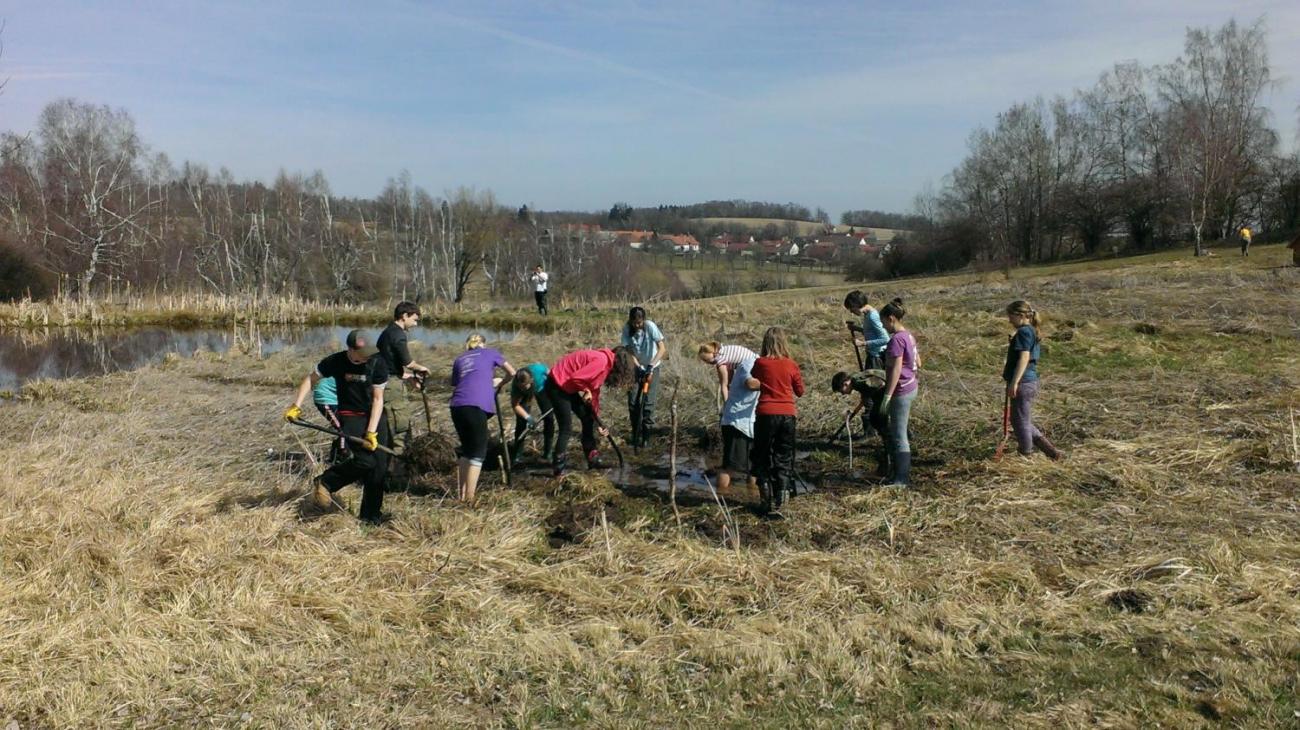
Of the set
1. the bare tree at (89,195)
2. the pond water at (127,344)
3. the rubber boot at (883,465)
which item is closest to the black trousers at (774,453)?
the rubber boot at (883,465)

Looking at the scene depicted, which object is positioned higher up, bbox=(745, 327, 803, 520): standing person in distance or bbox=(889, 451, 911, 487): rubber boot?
bbox=(745, 327, 803, 520): standing person in distance

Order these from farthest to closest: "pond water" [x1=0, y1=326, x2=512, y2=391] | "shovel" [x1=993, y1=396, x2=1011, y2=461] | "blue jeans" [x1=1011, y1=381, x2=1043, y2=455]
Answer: "pond water" [x1=0, y1=326, x2=512, y2=391] → "shovel" [x1=993, y1=396, x2=1011, y2=461] → "blue jeans" [x1=1011, y1=381, x2=1043, y2=455]

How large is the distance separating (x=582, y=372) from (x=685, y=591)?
2.94m

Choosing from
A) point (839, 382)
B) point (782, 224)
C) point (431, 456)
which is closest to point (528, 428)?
point (431, 456)

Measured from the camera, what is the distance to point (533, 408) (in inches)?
349

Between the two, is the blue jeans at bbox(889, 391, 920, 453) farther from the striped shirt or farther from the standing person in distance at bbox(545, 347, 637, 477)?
the standing person in distance at bbox(545, 347, 637, 477)

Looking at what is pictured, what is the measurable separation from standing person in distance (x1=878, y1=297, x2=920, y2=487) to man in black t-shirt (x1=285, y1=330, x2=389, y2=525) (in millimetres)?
3847

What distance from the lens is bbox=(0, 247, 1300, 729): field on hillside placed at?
3.90m

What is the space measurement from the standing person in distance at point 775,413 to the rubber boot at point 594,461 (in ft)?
6.65

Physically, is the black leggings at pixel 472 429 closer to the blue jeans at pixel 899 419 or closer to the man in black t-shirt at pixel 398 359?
the man in black t-shirt at pixel 398 359

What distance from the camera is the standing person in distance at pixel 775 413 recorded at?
6.39m

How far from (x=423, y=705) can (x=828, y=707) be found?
1.83 meters

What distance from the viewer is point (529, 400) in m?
7.95

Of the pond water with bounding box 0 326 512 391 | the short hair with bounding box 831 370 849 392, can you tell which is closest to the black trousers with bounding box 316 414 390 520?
the short hair with bounding box 831 370 849 392
